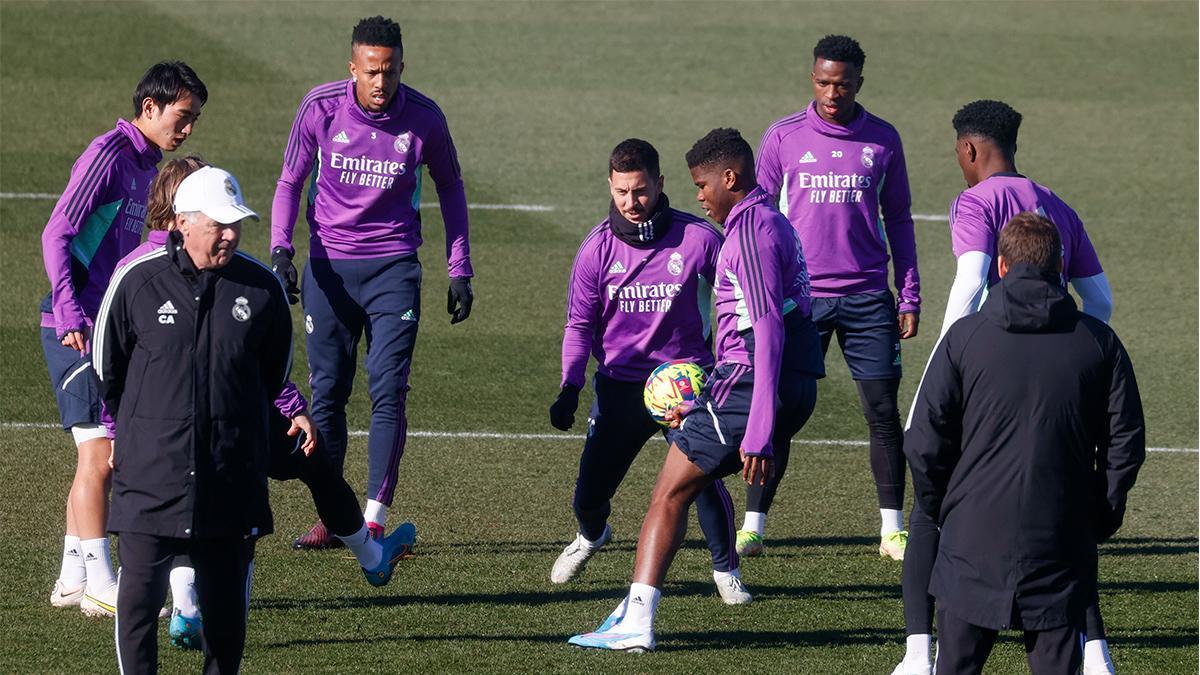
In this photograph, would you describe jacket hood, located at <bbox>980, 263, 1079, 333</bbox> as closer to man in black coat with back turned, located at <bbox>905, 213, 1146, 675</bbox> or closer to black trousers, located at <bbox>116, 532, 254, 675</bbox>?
man in black coat with back turned, located at <bbox>905, 213, 1146, 675</bbox>

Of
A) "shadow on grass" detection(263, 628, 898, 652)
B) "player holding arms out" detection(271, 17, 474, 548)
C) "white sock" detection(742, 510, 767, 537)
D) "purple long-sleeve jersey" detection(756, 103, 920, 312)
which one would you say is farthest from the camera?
"purple long-sleeve jersey" detection(756, 103, 920, 312)

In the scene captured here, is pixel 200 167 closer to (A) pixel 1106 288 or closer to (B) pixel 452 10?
(A) pixel 1106 288

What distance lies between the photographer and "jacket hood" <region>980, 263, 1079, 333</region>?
5.25 meters

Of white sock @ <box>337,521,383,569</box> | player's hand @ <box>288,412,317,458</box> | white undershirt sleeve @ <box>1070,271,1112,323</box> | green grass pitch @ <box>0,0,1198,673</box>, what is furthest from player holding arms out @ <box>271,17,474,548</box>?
white undershirt sleeve @ <box>1070,271,1112,323</box>

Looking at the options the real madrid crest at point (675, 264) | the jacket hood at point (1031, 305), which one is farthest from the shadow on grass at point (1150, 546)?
the jacket hood at point (1031, 305)

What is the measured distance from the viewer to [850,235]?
8.77 m

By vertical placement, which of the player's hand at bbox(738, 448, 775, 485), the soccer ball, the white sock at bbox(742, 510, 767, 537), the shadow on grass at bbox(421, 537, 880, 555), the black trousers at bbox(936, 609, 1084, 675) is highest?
the soccer ball

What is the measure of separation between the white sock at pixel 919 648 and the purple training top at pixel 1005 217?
1.44 meters

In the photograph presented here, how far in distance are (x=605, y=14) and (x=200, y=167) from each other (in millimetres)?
20114

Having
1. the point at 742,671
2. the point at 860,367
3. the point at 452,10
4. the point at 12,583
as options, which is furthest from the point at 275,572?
the point at 452,10

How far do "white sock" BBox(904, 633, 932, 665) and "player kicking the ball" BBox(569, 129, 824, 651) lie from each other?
2.70ft

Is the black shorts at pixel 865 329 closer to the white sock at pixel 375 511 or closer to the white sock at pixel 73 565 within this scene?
the white sock at pixel 375 511

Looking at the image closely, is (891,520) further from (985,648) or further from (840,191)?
(985,648)

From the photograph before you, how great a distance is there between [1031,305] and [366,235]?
13.5ft
